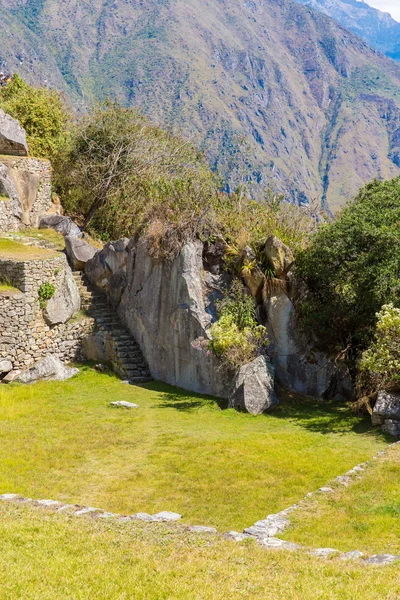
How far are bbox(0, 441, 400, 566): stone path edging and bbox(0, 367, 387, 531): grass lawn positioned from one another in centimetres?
57

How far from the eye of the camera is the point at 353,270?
2062 centimetres

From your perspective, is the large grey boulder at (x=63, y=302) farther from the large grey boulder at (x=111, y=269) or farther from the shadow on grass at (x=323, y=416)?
the shadow on grass at (x=323, y=416)

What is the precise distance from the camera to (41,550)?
896 centimetres

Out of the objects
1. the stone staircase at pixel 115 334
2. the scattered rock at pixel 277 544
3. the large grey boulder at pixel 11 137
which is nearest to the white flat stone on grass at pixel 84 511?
the scattered rock at pixel 277 544

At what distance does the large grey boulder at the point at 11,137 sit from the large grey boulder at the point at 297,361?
732 inches

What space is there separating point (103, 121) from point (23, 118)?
495cm

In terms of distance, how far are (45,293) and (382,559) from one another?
760 inches

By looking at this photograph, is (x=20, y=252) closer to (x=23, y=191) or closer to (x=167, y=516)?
(x=23, y=191)

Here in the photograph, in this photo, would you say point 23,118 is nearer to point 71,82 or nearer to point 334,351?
point 334,351

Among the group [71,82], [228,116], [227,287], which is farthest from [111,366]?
[228,116]

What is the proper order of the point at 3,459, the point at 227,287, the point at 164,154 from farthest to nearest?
the point at 164,154 → the point at 227,287 → the point at 3,459

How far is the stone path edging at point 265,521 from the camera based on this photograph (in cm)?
928

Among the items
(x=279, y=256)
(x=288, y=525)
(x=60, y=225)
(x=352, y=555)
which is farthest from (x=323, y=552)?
(x=60, y=225)

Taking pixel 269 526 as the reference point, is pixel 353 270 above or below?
above
